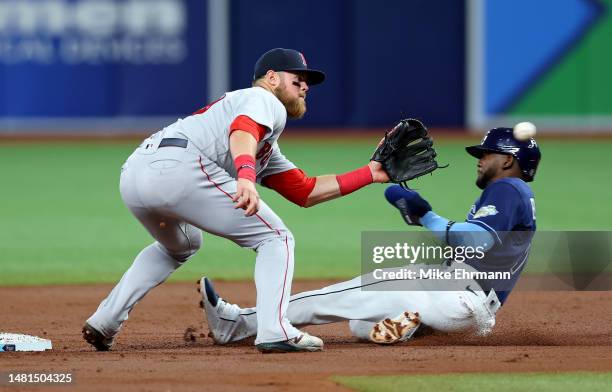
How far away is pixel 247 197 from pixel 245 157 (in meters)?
0.21

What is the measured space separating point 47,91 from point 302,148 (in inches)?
182

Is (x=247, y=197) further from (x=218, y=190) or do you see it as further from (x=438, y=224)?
(x=438, y=224)

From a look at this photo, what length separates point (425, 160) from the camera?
5930 millimetres

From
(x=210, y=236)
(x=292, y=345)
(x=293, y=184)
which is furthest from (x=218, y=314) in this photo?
(x=210, y=236)

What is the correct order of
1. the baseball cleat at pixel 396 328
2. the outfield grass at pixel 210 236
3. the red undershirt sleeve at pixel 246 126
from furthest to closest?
the outfield grass at pixel 210 236 → the baseball cleat at pixel 396 328 → the red undershirt sleeve at pixel 246 126

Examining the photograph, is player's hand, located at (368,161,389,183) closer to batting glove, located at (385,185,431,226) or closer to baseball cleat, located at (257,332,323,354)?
batting glove, located at (385,185,431,226)

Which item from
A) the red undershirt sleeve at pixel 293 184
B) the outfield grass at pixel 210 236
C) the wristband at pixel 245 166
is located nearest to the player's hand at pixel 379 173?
the red undershirt sleeve at pixel 293 184

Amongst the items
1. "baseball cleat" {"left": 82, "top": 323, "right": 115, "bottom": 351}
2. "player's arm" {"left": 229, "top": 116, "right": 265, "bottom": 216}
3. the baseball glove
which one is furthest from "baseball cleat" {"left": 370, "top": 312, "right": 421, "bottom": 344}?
"baseball cleat" {"left": 82, "top": 323, "right": 115, "bottom": 351}

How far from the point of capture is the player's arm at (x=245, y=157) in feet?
16.7

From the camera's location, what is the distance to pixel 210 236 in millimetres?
10898

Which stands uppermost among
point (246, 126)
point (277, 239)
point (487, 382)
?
point (246, 126)

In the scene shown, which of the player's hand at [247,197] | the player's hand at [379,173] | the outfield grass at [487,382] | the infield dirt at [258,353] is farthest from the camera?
the player's hand at [379,173]

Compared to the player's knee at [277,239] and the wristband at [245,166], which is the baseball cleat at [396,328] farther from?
the wristband at [245,166]

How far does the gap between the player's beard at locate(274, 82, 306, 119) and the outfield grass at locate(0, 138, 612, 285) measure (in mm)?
2931
